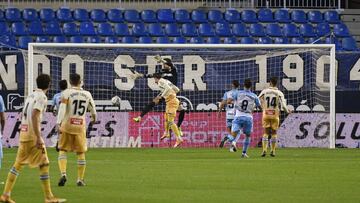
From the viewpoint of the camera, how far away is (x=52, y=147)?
32.4 metres

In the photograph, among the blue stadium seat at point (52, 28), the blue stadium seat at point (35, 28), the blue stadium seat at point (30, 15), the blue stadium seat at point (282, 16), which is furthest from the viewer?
the blue stadium seat at point (282, 16)

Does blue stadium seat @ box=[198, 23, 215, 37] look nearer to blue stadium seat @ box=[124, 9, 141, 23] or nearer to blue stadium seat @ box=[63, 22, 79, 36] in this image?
blue stadium seat @ box=[124, 9, 141, 23]

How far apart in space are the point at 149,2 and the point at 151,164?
54.6ft

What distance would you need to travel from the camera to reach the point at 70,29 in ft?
119

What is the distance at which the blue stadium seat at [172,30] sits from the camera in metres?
37.2

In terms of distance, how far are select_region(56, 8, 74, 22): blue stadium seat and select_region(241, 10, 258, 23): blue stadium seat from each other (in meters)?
6.52

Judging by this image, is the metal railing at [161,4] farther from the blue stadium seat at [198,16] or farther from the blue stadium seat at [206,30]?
the blue stadium seat at [206,30]

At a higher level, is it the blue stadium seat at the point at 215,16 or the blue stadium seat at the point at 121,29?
the blue stadium seat at the point at 215,16

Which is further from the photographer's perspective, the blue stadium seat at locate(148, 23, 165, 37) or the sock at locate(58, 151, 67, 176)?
the blue stadium seat at locate(148, 23, 165, 37)

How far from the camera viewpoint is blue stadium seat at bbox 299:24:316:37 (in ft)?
127

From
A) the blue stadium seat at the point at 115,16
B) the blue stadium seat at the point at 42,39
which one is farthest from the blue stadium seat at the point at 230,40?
the blue stadium seat at the point at 42,39

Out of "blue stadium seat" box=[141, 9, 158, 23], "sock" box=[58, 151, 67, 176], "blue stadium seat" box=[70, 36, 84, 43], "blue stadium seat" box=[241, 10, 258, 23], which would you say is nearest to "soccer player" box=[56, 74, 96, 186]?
"sock" box=[58, 151, 67, 176]

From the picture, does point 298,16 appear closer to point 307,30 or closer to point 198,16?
point 307,30

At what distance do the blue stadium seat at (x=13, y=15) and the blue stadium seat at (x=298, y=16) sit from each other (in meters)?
10.4
